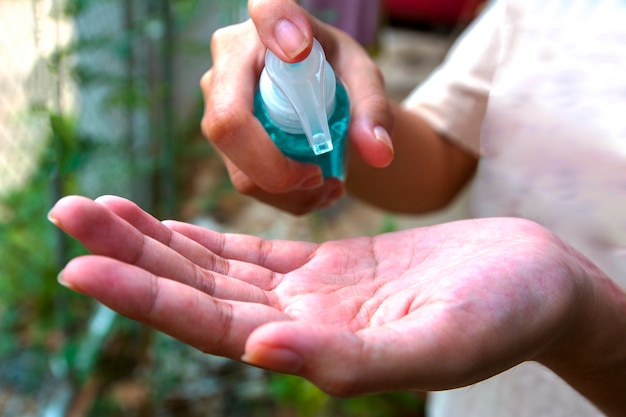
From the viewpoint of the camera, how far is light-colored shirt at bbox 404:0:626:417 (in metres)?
0.71

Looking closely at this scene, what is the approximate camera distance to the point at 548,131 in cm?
77

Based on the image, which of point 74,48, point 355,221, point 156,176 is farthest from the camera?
point 355,221

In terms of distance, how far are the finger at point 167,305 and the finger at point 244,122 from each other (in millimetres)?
235

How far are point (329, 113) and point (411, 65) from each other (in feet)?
Answer: 10.2

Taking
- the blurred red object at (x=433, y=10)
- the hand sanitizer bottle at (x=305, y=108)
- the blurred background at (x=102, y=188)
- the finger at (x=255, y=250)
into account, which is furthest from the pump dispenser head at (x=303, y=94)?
the blurred red object at (x=433, y=10)

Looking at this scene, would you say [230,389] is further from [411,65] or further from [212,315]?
[411,65]

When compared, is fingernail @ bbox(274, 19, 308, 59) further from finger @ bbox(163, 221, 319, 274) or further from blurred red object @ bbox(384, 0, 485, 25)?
blurred red object @ bbox(384, 0, 485, 25)

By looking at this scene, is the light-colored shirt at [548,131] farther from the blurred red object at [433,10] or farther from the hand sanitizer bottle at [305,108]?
the blurred red object at [433,10]

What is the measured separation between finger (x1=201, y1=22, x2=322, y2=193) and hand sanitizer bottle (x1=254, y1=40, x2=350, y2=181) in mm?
18

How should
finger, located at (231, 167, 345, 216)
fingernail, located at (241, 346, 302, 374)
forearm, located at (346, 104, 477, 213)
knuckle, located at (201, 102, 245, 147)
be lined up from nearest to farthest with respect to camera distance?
1. fingernail, located at (241, 346, 302, 374)
2. knuckle, located at (201, 102, 245, 147)
3. finger, located at (231, 167, 345, 216)
4. forearm, located at (346, 104, 477, 213)

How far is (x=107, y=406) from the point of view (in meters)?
1.44

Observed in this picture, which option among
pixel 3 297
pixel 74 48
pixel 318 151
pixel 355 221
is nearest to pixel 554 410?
pixel 318 151

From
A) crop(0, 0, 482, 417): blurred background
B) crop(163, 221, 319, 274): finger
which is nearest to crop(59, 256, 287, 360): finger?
crop(163, 221, 319, 274): finger

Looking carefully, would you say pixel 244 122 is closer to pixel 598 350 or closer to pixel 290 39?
pixel 290 39
